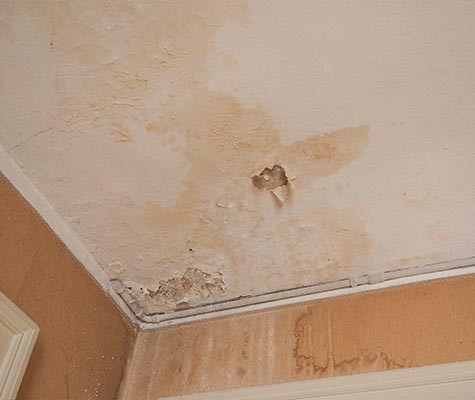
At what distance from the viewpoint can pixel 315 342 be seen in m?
1.23

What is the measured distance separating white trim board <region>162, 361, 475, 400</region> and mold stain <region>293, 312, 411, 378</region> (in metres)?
0.02

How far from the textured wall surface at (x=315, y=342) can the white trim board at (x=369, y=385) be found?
Result: 0.07ft

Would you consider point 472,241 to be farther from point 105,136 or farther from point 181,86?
point 105,136

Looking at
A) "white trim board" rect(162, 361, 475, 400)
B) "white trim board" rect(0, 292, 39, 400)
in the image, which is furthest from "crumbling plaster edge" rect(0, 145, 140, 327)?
"white trim board" rect(162, 361, 475, 400)

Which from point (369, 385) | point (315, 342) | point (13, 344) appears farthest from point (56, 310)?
point (369, 385)

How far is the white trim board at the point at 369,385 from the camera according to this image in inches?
41.6

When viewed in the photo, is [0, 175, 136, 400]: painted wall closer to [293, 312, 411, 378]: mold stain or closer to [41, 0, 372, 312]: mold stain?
[41, 0, 372, 312]: mold stain

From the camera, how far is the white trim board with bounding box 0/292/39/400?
951 millimetres

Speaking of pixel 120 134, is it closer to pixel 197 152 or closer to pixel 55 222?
pixel 197 152

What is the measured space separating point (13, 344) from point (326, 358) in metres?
0.69

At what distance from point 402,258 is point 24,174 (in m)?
0.93

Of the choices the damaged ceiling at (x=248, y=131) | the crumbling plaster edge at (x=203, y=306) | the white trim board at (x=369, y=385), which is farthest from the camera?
the crumbling plaster edge at (x=203, y=306)

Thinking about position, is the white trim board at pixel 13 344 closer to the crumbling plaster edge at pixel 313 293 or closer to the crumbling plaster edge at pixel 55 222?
the crumbling plaster edge at pixel 55 222

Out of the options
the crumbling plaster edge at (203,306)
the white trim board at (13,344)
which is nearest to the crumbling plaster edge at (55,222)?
the crumbling plaster edge at (203,306)
